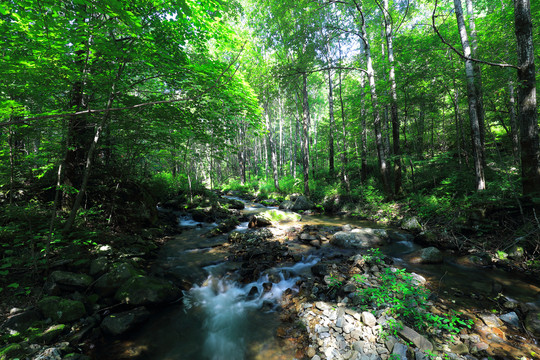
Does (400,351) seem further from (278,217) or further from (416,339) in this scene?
(278,217)

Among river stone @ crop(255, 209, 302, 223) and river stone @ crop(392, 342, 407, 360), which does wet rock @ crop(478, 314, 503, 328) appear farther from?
river stone @ crop(255, 209, 302, 223)

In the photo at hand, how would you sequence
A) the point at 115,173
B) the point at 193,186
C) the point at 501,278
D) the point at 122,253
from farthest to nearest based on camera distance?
the point at 193,186, the point at 115,173, the point at 122,253, the point at 501,278

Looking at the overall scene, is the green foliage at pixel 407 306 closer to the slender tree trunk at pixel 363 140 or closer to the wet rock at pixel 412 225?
the wet rock at pixel 412 225

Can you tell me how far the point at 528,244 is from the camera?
5.13m

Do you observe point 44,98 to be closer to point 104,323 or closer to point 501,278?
point 104,323

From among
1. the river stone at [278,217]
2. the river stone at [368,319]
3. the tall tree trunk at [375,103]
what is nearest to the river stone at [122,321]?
the river stone at [368,319]

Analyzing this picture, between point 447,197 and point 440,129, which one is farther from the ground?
point 440,129

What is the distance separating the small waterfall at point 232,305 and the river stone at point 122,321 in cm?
98

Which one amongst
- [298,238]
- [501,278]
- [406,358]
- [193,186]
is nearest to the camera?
[406,358]

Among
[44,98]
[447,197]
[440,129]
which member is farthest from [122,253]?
[440,129]

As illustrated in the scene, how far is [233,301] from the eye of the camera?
506 centimetres

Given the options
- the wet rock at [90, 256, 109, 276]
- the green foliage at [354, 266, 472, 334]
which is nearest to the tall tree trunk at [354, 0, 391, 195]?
the green foliage at [354, 266, 472, 334]

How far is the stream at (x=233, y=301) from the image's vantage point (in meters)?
3.59

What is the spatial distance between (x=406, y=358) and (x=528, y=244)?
538 cm
